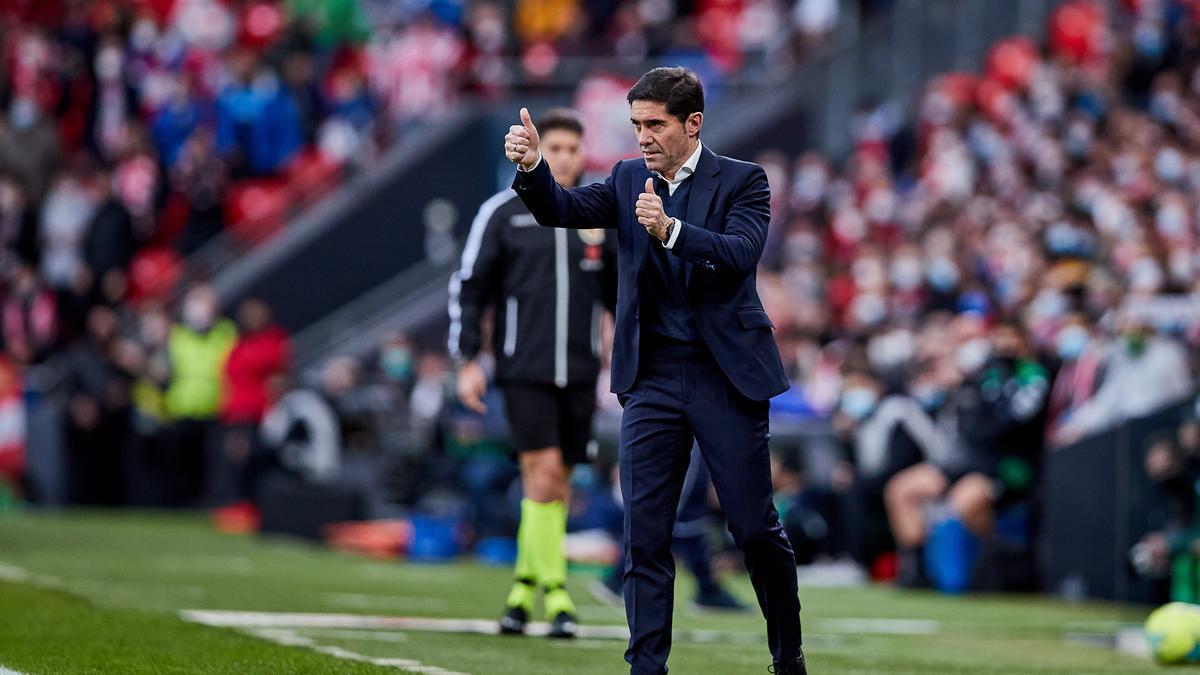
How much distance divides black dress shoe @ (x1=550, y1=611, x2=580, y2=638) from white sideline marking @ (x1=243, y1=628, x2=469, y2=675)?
1.21 metres

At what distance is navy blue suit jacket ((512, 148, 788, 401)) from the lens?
7.08 metres

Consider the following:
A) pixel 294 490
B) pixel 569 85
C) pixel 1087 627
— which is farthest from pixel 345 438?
pixel 1087 627

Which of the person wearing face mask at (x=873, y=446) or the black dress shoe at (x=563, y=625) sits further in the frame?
the person wearing face mask at (x=873, y=446)

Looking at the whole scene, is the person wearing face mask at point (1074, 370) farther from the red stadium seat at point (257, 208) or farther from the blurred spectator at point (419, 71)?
the blurred spectator at point (419, 71)

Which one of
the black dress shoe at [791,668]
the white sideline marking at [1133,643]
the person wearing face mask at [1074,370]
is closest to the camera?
the black dress shoe at [791,668]

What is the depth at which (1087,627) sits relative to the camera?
39.3 ft

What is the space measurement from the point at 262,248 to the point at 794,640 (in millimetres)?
17115

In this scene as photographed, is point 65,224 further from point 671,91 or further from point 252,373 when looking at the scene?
point 671,91

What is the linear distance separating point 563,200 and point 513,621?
10.9 feet

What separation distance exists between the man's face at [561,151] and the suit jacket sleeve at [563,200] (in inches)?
98.3

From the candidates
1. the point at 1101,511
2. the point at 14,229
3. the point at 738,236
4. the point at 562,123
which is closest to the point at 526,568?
the point at 562,123

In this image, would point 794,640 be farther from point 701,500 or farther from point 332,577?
point 332,577

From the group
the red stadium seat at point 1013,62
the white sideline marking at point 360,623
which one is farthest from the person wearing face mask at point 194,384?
the white sideline marking at point 360,623

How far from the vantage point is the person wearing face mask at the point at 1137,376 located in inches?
553
